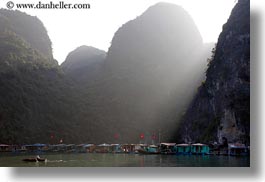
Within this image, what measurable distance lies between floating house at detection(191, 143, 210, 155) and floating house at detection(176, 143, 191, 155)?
234mm

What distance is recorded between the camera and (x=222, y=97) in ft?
60.1

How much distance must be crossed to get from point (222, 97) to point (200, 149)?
8.74ft

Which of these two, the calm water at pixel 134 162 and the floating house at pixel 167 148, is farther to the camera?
the floating house at pixel 167 148

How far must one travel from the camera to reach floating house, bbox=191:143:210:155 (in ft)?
59.1

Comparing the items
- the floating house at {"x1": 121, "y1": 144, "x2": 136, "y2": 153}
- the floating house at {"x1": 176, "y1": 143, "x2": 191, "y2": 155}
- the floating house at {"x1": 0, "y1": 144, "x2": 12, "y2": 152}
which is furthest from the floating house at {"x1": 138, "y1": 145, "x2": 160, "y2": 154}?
the floating house at {"x1": 0, "y1": 144, "x2": 12, "y2": 152}

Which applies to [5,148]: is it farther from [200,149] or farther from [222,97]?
[222,97]

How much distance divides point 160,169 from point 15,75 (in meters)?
20.3

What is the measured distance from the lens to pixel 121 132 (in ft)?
87.1

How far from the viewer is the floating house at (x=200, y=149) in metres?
18.0

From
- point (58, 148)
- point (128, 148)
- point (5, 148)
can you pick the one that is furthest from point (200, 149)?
point (5, 148)

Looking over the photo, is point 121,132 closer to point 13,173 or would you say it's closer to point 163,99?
point 163,99

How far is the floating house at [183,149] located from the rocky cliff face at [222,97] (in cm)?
92

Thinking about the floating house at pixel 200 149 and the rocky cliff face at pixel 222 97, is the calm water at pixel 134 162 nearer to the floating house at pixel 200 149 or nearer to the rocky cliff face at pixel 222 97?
the rocky cliff face at pixel 222 97

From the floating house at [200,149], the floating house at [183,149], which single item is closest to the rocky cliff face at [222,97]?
the floating house at [200,149]
